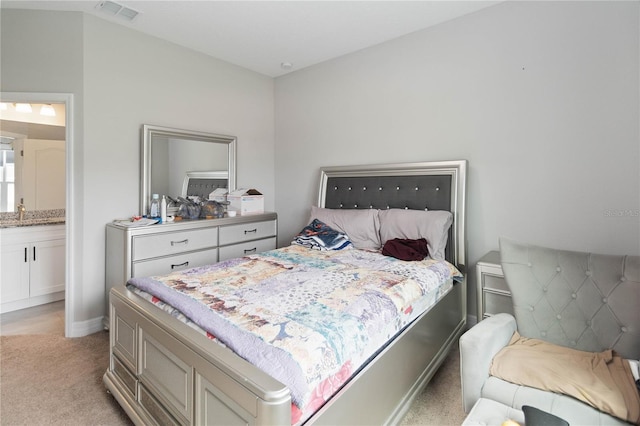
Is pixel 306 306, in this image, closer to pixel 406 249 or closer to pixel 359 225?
pixel 406 249

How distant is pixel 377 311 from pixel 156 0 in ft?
9.37

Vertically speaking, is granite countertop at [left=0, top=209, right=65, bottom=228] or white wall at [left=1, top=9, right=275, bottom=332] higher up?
white wall at [left=1, top=9, right=275, bottom=332]

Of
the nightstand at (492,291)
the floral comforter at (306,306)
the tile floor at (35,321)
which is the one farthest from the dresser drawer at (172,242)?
→ the nightstand at (492,291)

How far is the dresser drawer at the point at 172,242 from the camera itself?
2.70 m

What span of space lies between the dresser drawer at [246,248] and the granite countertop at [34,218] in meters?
1.87

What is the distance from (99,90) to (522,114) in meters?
3.51

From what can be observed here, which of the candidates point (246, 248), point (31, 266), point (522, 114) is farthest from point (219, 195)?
point (522, 114)

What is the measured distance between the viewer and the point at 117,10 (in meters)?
2.69

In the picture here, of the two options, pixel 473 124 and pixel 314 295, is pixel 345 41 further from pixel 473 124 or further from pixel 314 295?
pixel 314 295

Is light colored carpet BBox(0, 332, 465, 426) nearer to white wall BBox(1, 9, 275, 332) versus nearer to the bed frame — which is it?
the bed frame

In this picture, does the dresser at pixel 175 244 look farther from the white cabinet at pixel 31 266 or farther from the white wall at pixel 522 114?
the white wall at pixel 522 114

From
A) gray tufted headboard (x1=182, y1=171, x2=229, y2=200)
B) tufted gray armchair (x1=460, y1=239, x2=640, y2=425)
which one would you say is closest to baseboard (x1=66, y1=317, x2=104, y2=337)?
gray tufted headboard (x1=182, y1=171, x2=229, y2=200)

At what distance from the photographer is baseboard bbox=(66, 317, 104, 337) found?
9.21ft

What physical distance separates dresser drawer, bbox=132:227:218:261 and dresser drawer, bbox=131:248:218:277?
0.15 ft
